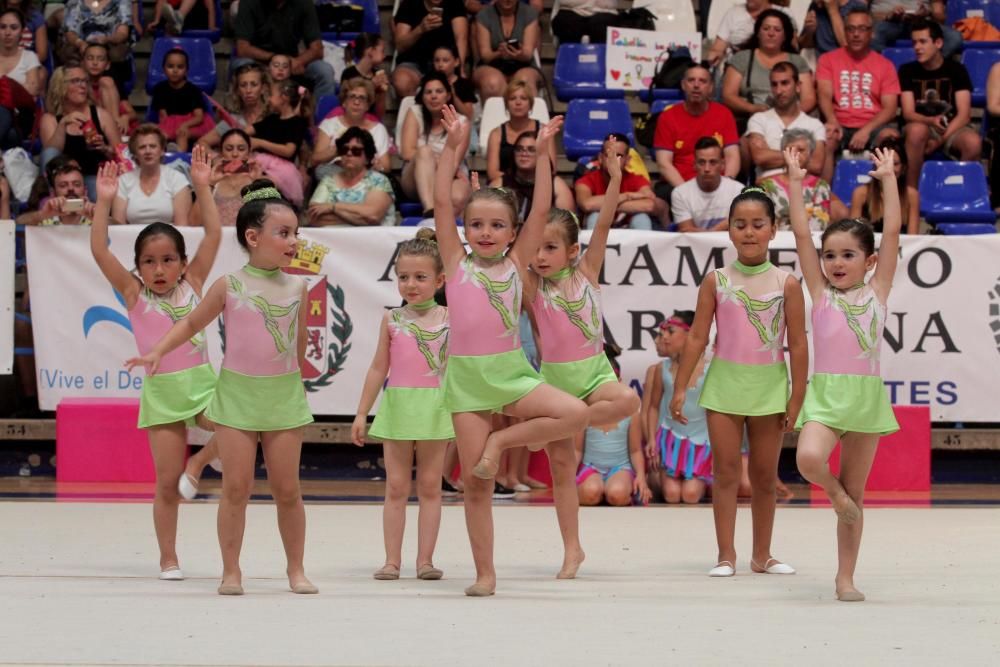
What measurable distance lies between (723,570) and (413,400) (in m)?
1.41

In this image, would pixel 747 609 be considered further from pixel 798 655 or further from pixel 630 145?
pixel 630 145

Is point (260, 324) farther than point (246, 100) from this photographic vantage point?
No

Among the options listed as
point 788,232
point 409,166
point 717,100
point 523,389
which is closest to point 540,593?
point 523,389

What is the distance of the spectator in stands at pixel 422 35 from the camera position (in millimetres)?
10773

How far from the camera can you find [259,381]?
16.5 feet

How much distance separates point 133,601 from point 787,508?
4126mm

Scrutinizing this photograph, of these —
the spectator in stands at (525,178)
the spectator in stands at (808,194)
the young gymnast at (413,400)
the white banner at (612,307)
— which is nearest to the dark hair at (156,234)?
the young gymnast at (413,400)

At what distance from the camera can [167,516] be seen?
5465 mm

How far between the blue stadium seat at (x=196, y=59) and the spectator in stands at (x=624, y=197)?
3.45 m

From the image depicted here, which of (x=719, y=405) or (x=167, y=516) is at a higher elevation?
(x=719, y=405)

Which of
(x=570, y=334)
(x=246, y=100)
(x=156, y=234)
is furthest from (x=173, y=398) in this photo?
(x=246, y=100)

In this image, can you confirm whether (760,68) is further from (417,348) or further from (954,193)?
(417,348)

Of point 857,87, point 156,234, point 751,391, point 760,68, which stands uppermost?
point 760,68

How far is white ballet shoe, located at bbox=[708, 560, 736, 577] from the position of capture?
5521 mm
